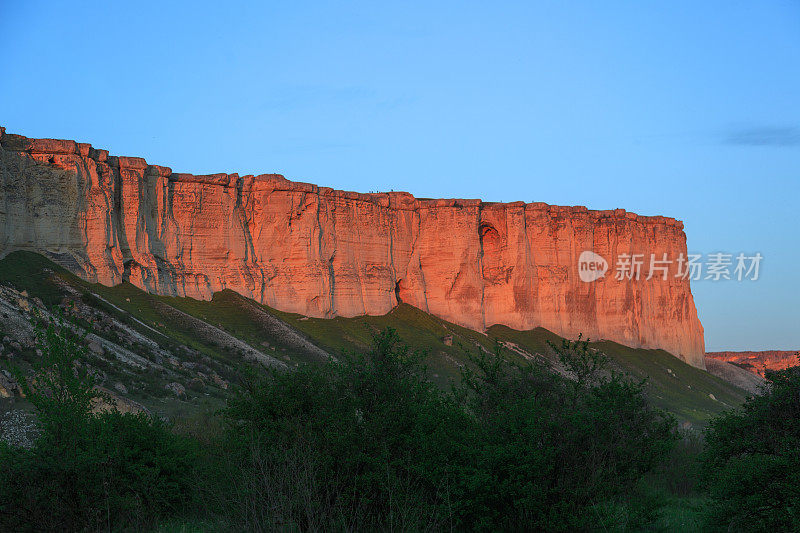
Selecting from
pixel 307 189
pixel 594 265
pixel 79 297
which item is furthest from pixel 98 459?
pixel 594 265

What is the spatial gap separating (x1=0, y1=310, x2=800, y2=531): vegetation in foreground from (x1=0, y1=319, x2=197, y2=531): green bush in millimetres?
27

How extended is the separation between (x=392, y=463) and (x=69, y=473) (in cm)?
524

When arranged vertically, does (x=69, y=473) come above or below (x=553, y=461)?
below

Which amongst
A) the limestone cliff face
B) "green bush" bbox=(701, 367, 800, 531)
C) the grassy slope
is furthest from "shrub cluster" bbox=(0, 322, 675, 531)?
the limestone cliff face

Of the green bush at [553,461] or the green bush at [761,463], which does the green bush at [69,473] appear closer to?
the green bush at [553,461]

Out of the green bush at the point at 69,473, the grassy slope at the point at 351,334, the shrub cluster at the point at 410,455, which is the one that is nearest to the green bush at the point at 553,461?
the shrub cluster at the point at 410,455

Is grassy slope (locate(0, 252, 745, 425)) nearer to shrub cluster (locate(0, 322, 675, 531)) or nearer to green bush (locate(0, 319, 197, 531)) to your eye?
shrub cluster (locate(0, 322, 675, 531))

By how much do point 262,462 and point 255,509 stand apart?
781 millimetres

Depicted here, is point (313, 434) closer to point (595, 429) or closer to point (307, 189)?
point (595, 429)

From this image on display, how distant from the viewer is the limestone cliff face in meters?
47.9

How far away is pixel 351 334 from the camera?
183 ft

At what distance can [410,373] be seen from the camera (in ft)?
44.5

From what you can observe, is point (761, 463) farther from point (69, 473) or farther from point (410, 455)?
point (69, 473)

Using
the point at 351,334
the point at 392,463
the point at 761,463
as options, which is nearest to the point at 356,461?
the point at 392,463
